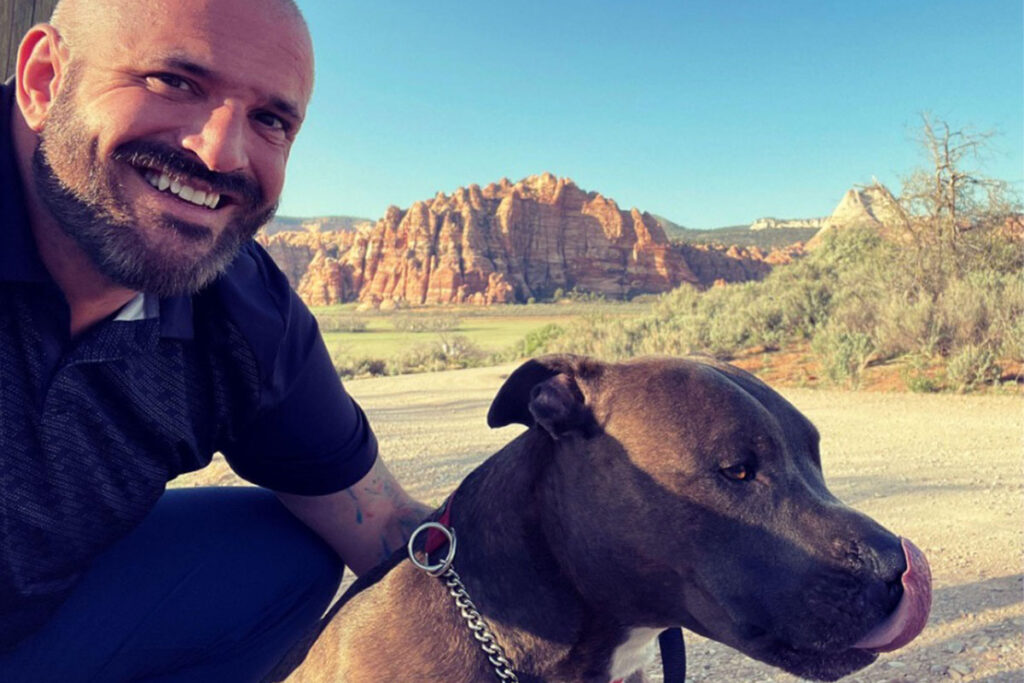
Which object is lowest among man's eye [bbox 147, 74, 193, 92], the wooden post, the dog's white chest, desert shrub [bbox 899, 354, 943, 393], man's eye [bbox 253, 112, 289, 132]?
desert shrub [bbox 899, 354, 943, 393]

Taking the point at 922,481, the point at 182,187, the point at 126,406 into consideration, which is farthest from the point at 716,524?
the point at 922,481

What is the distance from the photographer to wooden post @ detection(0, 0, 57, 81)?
373 cm

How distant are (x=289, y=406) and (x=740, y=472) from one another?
150 cm

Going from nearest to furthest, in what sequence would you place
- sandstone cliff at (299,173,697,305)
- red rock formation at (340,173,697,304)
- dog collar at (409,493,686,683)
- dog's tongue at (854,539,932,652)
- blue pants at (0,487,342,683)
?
1. dog's tongue at (854,539,932,652)
2. dog collar at (409,493,686,683)
3. blue pants at (0,487,342,683)
4. red rock formation at (340,173,697,304)
5. sandstone cliff at (299,173,697,305)

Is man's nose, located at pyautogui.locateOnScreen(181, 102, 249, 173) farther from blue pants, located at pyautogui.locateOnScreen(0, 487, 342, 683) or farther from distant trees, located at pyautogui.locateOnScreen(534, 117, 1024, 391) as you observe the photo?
distant trees, located at pyautogui.locateOnScreen(534, 117, 1024, 391)

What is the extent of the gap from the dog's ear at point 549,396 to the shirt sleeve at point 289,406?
2.29 feet

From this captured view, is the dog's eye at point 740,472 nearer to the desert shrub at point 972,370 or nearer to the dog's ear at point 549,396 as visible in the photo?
the dog's ear at point 549,396

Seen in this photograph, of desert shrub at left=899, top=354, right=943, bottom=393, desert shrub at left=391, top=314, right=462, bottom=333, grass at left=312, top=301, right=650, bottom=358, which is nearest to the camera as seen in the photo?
desert shrub at left=899, top=354, right=943, bottom=393

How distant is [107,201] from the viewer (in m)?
2.44

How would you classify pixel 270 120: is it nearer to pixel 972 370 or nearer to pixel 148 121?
pixel 148 121

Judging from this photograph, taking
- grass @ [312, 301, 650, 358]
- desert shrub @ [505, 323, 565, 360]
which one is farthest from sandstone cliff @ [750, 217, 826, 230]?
desert shrub @ [505, 323, 565, 360]

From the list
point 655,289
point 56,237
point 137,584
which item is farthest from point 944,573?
point 655,289

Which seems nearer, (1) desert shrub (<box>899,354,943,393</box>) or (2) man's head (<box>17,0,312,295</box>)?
(2) man's head (<box>17,0,312,295</box>)

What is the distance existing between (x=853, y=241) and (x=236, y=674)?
2051 cm
